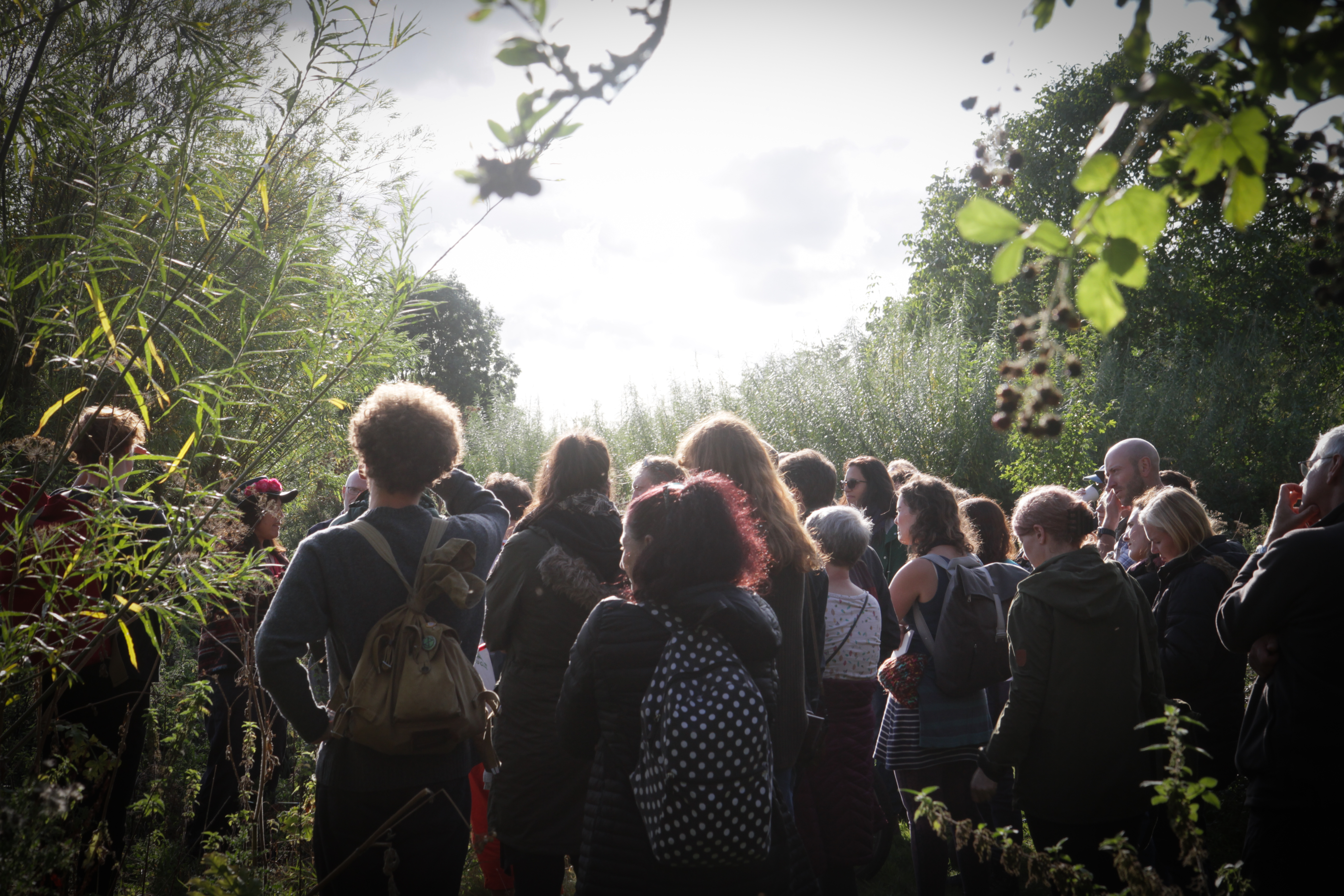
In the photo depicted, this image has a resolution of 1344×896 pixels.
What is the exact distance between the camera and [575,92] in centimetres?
111

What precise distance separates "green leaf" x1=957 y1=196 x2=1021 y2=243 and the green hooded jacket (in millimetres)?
2340

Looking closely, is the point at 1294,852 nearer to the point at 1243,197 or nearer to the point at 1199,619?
the point at 1199,619

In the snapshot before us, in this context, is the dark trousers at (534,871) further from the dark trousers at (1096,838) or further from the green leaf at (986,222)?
the green leaf at (986,222)

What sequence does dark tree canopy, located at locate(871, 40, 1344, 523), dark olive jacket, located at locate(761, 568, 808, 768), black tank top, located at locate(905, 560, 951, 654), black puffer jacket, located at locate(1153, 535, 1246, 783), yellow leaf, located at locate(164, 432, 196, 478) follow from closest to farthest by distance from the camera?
yellow leaf, located at locate(164, 432, 196, 478), dark olive jacket, located at locate(761, 568, 808, 768), black puffer jacket, located at locate(1153, 535, 1246, 783), black tank top, located at locate(905, 560, 951, 654), dark tree canopy, located at locate(871, 40, 1344, 523)

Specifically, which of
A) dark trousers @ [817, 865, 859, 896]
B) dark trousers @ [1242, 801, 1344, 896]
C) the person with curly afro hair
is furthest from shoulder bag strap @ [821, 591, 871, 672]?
the person with curly afro hair

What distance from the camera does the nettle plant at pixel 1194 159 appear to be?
0.82 m

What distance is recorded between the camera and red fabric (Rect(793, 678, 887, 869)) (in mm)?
3006

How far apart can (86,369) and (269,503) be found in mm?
1499

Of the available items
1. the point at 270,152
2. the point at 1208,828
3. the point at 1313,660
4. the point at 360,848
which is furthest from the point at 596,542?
the point at 1208,828

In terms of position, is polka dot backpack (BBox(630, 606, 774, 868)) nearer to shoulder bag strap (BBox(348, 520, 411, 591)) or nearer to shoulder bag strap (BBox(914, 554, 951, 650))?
shoulder bag strap (BBox(348, 520, 411, 591))

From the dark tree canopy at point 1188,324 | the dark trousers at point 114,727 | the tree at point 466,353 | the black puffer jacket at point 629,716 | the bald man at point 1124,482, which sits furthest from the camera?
the tree at point 466,353

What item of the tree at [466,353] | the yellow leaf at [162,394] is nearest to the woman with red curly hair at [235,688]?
the yellow leaf at [162,394]

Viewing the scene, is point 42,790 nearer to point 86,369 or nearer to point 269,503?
point 86,369

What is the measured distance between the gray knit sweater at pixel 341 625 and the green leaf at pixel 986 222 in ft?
6.26
